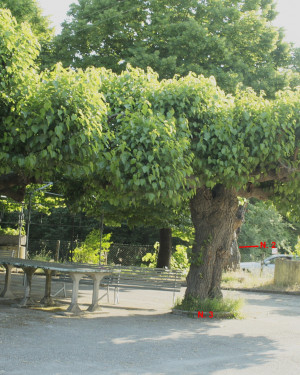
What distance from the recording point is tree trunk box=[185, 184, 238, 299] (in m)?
11.7

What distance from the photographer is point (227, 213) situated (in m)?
11.9

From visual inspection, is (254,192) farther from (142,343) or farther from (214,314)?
(142,343)

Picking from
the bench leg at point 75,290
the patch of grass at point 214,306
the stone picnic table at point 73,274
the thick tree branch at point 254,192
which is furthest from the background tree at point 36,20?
the patch of grass at point 214,306

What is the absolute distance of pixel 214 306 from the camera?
11375 millimetres

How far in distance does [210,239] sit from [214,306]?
148 cm

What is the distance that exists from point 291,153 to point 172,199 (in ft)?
9.79

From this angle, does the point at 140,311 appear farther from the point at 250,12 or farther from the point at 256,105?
the point at 250,12

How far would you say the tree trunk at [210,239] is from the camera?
11.7m

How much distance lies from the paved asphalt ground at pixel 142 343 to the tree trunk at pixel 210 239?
0.92 meters

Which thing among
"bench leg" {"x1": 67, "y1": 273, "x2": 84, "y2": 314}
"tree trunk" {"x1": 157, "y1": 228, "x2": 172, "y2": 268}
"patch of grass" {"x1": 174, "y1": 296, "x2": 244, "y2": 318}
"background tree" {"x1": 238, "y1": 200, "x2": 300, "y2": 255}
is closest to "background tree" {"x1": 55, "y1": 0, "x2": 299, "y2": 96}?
"tree trunk" {"x1": 157, "y1": 228, "x2": 172, "y2": 268}

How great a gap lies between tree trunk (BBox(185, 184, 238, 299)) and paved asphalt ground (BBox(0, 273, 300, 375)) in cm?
92

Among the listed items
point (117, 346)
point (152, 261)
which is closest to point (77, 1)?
point (152, 261)

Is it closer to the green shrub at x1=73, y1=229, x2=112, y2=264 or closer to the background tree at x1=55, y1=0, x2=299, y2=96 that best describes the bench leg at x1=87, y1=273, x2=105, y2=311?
the background tree at x1=55, y1=0, x2=299, y2=96

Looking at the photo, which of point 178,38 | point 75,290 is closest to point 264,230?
point 178,38
